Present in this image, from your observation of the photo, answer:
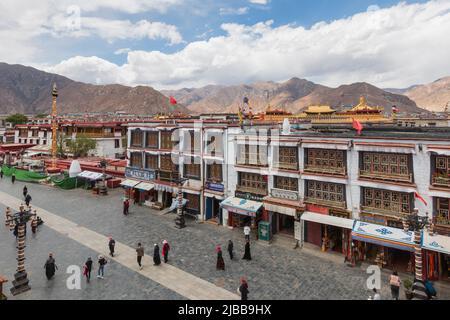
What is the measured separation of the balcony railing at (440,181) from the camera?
17172 mm

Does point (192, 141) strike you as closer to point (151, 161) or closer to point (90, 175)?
point (151, 161)

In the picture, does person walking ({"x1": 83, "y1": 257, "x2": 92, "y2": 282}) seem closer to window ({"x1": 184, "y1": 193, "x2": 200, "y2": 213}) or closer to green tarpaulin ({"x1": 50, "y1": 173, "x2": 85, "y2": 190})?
window ({"x1": 184, "y1": 193, "x2": 200, "y2": 213})

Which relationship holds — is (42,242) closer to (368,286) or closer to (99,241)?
(99,241)

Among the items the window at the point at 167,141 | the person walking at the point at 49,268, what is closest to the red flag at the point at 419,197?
the window at the point at 167,141

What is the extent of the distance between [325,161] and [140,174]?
2200cm

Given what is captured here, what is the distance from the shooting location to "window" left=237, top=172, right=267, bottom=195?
25.7m

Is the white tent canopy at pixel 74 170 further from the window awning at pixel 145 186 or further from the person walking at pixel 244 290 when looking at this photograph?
the person walking at pixel 244 290

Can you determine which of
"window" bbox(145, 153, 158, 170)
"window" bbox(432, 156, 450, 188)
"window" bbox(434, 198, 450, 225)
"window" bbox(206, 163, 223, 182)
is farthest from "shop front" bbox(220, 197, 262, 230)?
"window" bbox(432, 156, 450, 188)

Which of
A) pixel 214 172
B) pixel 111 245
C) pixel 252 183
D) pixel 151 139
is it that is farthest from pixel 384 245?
pixel 151 139

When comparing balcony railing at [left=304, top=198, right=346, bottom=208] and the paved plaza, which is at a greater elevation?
balcony railing at [left=304, top=198, right=346, bottom=208]

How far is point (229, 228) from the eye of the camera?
27.3 m

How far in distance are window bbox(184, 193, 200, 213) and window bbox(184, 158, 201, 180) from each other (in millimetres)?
A: 1952
